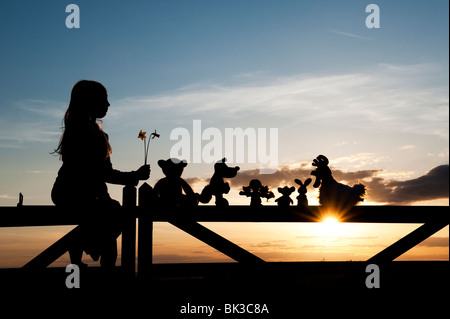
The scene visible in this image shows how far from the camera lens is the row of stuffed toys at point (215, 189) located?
5.96m

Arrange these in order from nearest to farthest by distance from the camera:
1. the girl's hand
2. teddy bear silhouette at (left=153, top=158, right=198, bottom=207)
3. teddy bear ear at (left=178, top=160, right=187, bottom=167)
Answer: the girl's hand, teddy bear silhouette at (left=153, top=158, right=198, bottom=207), teddy bear ear at (left=178, top=160, right=187, bottom=167)

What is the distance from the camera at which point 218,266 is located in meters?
5.49

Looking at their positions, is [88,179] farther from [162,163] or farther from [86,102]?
[162,163]

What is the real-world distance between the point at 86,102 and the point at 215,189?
2454 mm

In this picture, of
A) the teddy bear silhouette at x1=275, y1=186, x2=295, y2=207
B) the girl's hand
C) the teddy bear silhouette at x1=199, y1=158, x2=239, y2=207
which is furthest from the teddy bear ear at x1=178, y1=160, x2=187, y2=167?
the girl's hand

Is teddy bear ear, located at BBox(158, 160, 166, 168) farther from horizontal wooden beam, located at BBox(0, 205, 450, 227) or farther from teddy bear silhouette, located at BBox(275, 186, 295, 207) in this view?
horizontal wooden beam, located at BBox(0, 205, 450, 227)

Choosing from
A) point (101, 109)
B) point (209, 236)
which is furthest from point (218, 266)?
point (101, 109)

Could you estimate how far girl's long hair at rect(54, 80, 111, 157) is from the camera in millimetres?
4449

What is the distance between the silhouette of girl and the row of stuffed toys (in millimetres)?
1411

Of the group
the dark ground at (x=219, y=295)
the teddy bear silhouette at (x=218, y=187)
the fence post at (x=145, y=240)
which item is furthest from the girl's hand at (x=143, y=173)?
the teddy bear silhouette at (x=218, y=187)

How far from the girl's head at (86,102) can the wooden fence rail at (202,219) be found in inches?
32.8

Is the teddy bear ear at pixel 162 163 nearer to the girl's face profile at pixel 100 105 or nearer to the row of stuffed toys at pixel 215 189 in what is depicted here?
the row of stuffed toys at pixel 215 189

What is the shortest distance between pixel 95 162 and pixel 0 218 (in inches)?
41.4

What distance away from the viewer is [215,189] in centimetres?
636
